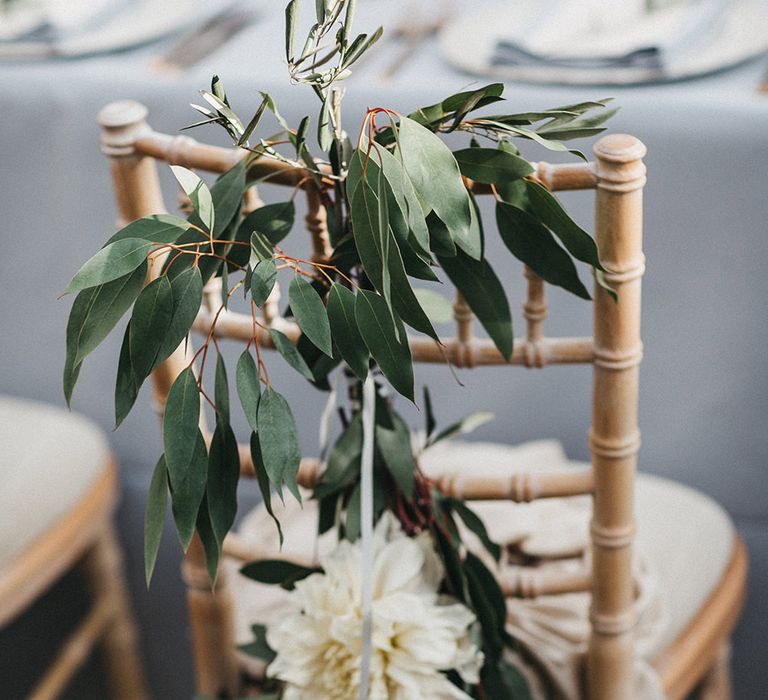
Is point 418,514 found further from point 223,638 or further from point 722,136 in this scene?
point 722,136

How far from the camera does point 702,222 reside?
1074mm

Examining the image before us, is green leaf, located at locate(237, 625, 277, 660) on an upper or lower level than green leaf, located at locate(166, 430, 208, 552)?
lower

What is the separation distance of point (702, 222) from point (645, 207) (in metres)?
0.06

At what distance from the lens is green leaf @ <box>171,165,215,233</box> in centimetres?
55

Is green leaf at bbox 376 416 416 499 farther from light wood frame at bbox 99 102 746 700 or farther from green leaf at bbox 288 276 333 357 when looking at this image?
green leaf at bbox 288 276 333 357

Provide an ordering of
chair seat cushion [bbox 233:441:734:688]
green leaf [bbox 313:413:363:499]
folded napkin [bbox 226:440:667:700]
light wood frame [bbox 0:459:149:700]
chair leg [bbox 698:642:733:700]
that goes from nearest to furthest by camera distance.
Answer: green leaf [bbox 313:413:363:499]
folded napkin [bbox 226:440:667:700]
chair seat cushion [bbox 233:441:734:688]
chair leg [bbox 698:642:733:700]
light wood frame [bbox 0:459:149:700]

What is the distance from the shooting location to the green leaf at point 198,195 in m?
0.55

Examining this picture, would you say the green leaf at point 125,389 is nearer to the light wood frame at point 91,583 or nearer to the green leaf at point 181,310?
the green leaf at point 181,310

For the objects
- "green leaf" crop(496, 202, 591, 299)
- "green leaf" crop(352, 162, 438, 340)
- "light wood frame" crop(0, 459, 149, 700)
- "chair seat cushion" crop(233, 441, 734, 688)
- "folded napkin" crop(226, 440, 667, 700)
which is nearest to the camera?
"green leaf" crop(352, 162, 438, 340)

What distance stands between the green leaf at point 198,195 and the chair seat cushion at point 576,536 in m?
0.41

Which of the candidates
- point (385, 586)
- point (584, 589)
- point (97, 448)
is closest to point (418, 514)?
point (385, 586)

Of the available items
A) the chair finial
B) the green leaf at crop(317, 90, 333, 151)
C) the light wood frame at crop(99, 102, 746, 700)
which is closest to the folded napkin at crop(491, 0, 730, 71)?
the light wood frame at crop(99, 102, 746, 700)

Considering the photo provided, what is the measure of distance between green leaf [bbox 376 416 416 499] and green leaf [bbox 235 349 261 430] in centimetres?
18

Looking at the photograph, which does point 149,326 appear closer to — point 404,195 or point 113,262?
point 113,262
